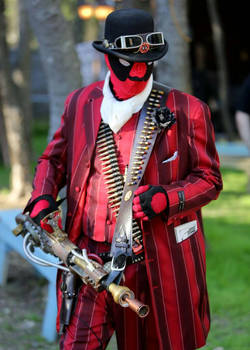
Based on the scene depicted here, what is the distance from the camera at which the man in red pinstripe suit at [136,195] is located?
3346 mm

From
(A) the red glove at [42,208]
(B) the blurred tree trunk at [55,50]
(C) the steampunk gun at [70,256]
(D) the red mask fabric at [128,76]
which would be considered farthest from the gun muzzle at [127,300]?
(B) the blurred tree trunk at [55,50]

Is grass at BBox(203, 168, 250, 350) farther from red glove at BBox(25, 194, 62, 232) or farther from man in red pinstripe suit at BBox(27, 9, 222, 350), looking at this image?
red glove at BBox(25, 194, 62, 232)

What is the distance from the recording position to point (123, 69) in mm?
3428

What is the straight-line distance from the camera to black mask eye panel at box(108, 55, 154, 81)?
3404mm

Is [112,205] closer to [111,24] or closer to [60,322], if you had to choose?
[60,322]

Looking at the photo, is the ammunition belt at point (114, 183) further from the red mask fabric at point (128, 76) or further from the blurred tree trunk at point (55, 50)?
A: the blurred tree trunk at point (55, 50)

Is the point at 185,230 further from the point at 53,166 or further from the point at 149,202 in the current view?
the point at 53,166

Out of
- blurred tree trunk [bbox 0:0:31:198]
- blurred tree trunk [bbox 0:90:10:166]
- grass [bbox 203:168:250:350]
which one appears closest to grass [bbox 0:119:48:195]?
blurred tree trunk [bbox 0:90:10:166]

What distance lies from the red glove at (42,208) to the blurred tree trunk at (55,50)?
3070mm

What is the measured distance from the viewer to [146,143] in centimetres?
335

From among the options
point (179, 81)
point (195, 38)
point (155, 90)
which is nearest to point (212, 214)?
point (179, 81)

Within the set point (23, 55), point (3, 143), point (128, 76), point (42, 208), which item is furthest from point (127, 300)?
point (3, 143)

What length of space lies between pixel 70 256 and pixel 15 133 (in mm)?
8259

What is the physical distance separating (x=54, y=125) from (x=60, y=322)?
3371mm
